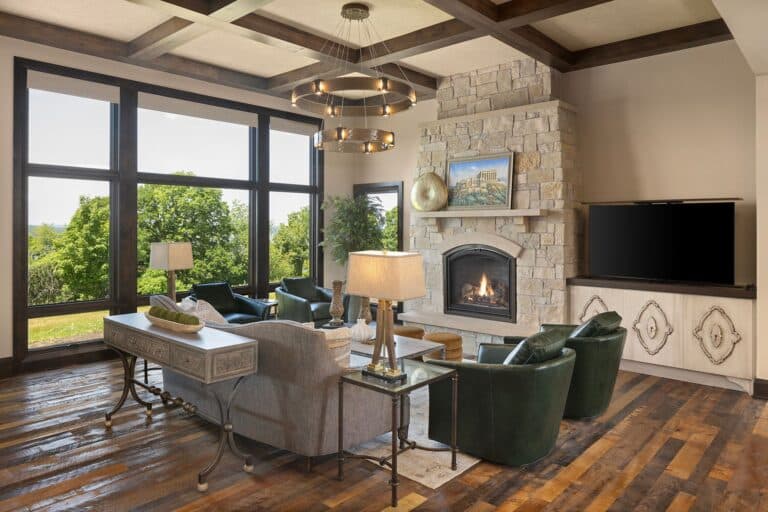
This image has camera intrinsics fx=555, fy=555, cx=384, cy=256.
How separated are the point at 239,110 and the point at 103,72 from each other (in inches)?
67.3

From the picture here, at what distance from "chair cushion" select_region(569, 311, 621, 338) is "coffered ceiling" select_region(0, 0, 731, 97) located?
8.18 feet

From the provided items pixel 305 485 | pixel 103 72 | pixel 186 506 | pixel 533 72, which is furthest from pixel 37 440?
pixel 533 72

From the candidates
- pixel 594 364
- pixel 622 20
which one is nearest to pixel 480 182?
pixel 622 20

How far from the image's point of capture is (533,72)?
6.30m

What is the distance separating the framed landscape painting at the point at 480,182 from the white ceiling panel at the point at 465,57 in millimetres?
1083

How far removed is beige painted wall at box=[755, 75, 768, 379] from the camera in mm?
4797

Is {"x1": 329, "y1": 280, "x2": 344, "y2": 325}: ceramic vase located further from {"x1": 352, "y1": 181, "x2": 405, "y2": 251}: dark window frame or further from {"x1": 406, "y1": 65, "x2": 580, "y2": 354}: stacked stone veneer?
{"x1": 352, "y1": 181, "x2": 405, "y2": 251}: dark window frame

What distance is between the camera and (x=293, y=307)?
21.9ft

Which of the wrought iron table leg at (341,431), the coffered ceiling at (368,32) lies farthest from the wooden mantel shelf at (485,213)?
the wrought iron table leg at (341,431)

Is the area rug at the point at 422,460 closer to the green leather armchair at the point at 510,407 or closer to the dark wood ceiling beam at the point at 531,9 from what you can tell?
the green leather armchair at the point at 510,407

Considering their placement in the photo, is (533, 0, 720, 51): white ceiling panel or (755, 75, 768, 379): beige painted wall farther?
(533, 0, 720, 51): white ceiling panel

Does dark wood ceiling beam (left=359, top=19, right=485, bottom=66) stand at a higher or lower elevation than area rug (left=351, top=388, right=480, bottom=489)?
higher

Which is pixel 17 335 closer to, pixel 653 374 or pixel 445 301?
pixel 445 301

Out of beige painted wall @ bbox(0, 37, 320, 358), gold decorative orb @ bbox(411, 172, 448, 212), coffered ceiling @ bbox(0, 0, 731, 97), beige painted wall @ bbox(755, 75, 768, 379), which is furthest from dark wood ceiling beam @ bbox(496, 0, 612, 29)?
beige painted wall @ bbox(0, 37, 320, 358)
